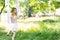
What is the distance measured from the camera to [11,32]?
73.1 inches

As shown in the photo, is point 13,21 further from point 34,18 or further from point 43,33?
point 43,33

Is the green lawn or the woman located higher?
the woman

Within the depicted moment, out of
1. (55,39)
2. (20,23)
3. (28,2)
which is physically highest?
(28,2)

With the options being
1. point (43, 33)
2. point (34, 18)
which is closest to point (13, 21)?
point (34, 18)

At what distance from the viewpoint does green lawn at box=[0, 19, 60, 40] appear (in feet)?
5.89

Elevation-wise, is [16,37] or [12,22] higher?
[12,22]

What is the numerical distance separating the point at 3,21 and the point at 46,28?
467mm

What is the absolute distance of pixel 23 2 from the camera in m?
1.86

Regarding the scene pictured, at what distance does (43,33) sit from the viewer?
1811 millimetres

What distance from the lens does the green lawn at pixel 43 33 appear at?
1.79m

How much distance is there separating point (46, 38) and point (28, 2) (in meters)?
0.42


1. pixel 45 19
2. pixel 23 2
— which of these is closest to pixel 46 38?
pixel 45 19

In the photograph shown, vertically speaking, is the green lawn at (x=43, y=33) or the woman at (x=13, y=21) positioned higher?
the woman at (x=13, y=21)

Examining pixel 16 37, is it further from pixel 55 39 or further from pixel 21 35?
pixel 55 39
